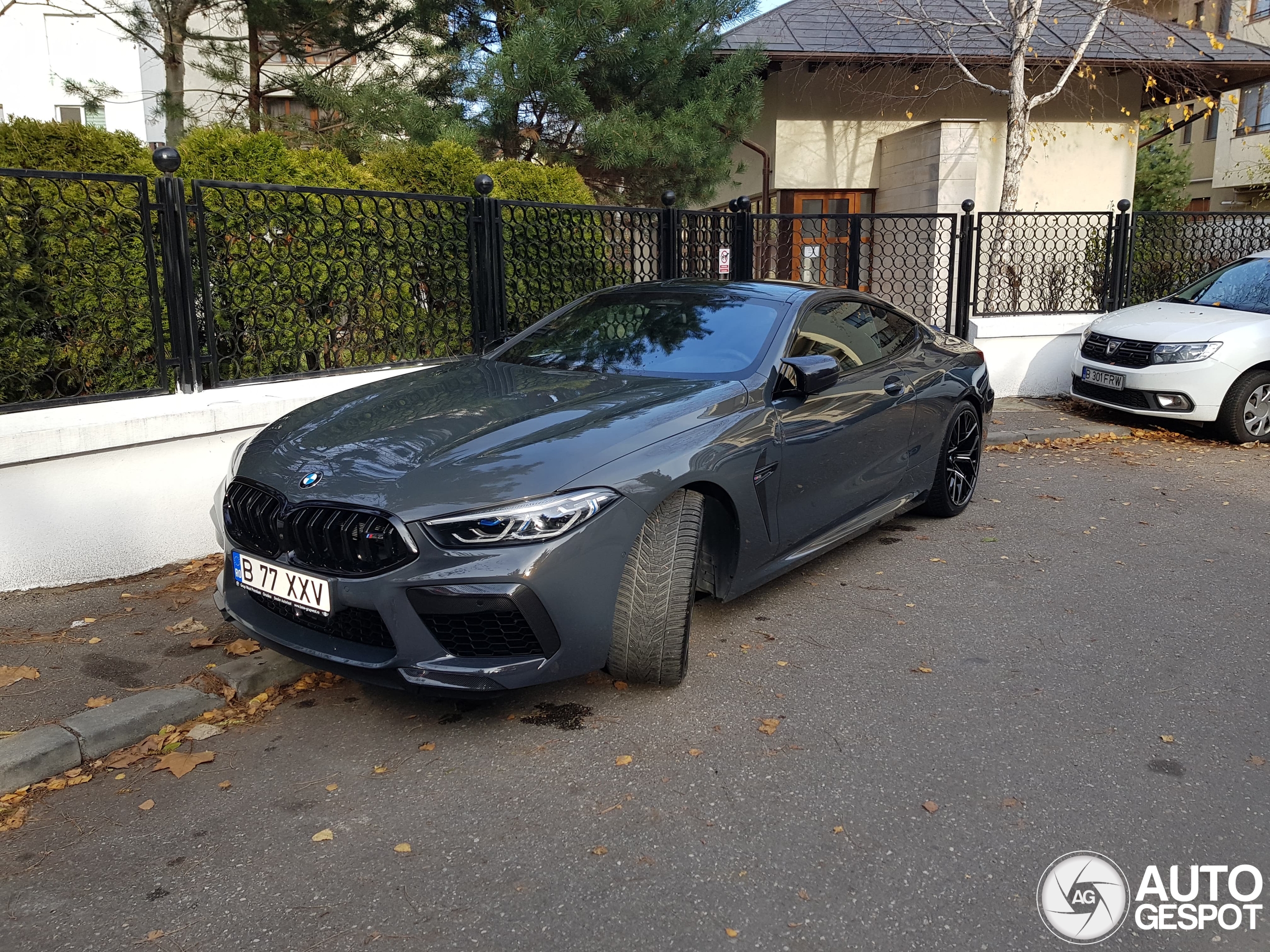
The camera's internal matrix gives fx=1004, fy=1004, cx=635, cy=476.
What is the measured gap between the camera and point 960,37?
15344 millimetres

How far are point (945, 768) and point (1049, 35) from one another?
15.7 m

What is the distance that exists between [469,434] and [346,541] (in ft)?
2.03

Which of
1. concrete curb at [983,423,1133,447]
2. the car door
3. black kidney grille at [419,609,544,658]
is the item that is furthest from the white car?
black kidney grille at [419,609,544,658]

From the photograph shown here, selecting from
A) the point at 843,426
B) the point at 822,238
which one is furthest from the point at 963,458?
the point at 822,238

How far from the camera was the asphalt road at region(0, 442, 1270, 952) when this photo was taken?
2.57 metres

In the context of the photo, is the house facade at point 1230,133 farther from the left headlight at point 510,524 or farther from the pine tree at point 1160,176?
the left headlight at point 510,524

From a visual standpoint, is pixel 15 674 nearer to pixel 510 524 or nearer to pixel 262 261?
pixel 510 524

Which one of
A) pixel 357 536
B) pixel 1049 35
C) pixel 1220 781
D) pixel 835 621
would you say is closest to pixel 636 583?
A: pixel 357 536

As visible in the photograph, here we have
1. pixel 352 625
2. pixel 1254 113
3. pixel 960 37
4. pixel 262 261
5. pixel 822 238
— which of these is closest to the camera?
pixel 352 625

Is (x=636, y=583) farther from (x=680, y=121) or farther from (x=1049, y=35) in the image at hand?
(x=1049, y=35)

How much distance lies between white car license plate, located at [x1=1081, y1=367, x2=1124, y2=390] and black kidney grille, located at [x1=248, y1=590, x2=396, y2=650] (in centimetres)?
797

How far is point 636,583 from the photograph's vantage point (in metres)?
3.54

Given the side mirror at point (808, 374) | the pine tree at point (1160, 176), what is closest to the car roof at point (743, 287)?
the side mirror at point (808, 374)

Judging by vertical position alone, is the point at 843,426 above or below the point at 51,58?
below
